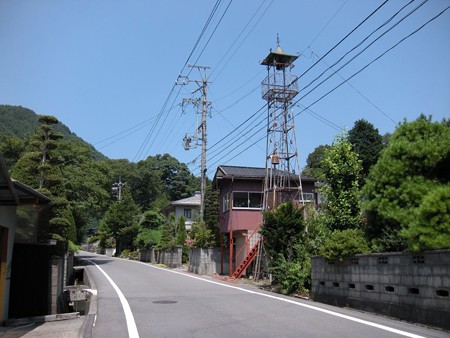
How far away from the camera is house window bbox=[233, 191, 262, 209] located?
27.3 m

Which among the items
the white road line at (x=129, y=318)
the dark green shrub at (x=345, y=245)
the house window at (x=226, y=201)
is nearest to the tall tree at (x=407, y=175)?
the dark green shrub at (x=345, y=245)

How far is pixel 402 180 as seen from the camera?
1055cm

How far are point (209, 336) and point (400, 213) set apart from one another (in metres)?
5.58

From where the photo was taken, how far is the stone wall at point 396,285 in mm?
8148

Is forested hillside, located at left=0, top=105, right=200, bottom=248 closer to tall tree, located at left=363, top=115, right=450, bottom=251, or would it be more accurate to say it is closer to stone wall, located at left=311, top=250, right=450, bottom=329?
stone wall, located at left=311, top=250, right=450, bottom=329

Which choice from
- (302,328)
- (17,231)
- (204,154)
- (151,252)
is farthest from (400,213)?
(151,252)

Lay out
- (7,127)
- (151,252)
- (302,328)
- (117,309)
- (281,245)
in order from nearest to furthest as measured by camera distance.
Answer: (302,328)
(117,309)
(281,245)
(151,252)
(7,127)

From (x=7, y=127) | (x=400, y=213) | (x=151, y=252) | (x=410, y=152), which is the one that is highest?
(x=7, y=127)

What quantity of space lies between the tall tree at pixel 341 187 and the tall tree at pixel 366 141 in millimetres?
25766

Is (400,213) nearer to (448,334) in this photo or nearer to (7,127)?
(448,334)

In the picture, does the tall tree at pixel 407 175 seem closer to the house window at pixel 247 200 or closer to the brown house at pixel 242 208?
the brown house at pixel 242 208

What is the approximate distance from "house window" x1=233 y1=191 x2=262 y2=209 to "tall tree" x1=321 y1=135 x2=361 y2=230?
12124 millimetres

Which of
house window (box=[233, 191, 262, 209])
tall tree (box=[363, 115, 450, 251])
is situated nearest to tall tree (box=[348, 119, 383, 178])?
house window (box=[233, 191, 262, 209])

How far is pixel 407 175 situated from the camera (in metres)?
10.5
